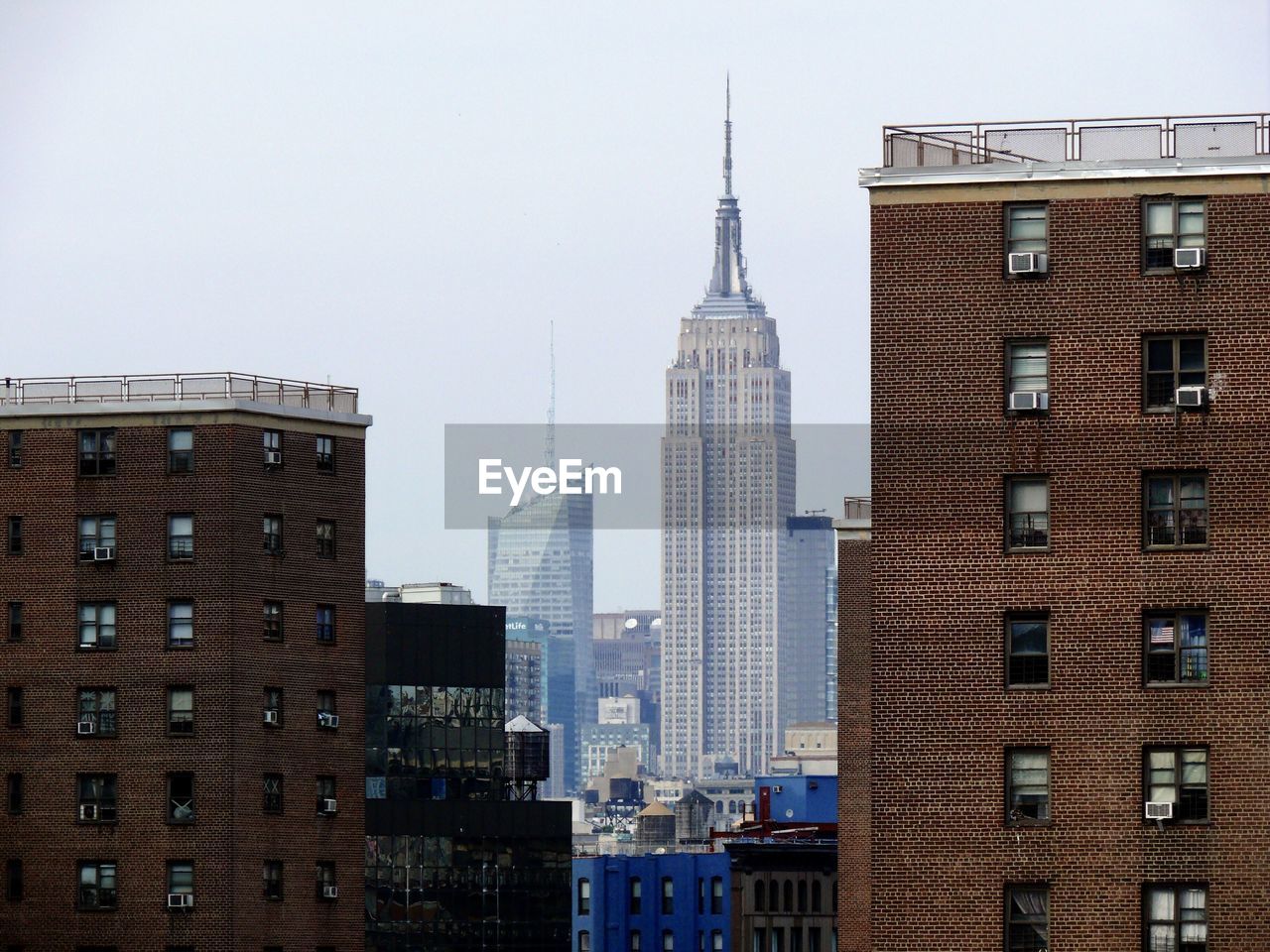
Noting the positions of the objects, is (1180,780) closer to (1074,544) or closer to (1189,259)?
(1074,544)

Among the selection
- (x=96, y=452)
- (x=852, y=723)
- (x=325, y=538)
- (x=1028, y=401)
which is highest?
(x=96, y=452)

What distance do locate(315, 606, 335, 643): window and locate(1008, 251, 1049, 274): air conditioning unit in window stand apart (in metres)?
51.1

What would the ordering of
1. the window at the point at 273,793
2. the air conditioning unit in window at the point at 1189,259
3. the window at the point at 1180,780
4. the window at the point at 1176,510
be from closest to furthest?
the window at the point at 1180,780, the window at the point at 1176,510, the air conditioning unit in window at the point at 1189,259, the window at the point at 273,793

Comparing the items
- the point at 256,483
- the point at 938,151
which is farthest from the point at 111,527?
the point at 938,151

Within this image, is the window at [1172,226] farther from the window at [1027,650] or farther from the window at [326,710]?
the window at [326,710]

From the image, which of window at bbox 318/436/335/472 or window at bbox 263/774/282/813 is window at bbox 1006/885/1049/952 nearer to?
window at bbox 263/774/282/813

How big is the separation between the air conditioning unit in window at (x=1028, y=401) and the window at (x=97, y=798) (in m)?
50.7

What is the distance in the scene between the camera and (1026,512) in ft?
229

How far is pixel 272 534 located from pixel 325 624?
186 inches

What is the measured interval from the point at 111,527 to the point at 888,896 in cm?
4987

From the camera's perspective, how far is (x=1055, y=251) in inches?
2768

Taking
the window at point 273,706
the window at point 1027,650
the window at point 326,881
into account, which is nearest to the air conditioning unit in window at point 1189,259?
the window at point 1027,650

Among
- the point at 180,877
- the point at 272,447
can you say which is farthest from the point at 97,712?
the point at 272,447

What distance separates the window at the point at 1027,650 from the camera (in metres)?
69.2
